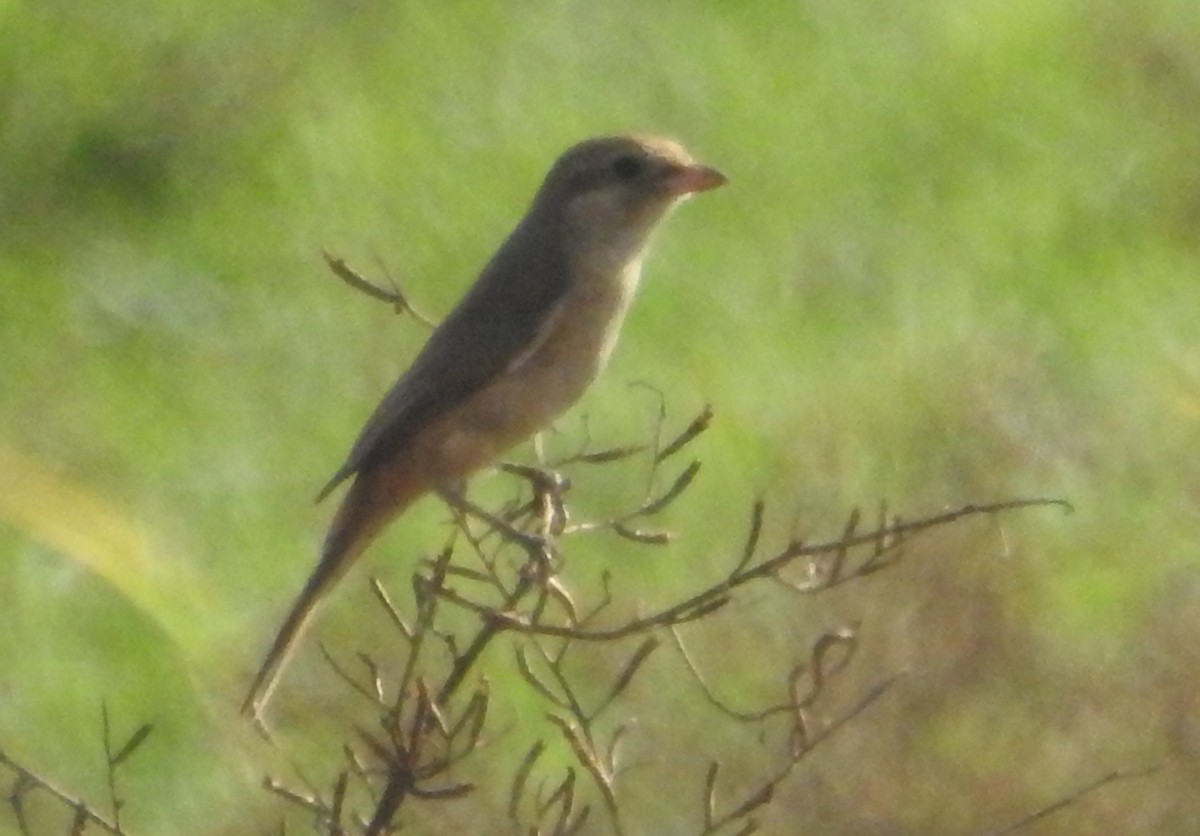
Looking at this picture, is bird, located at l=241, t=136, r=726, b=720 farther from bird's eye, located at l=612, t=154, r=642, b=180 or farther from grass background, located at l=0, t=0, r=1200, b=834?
grass background, located at l=0, t=0, r=1200, b=834

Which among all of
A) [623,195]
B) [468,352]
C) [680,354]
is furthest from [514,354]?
[680,354]

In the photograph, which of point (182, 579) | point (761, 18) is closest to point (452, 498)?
point (182, 579)

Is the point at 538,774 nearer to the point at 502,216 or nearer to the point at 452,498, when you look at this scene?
the point at 502,216

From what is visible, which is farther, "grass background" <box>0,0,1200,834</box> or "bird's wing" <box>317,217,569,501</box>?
"grass background" <box>0,0,1200,834</box>

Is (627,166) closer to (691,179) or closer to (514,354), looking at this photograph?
(691,179)

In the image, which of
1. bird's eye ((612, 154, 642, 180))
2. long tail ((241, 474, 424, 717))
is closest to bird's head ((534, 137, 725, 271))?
bird's eye ((612, 154, 642, 180))

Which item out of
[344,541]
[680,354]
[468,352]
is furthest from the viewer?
[680,354]

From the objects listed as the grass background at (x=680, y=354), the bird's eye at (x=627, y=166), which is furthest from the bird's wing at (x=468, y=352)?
the grass background at (x=680, y=354)

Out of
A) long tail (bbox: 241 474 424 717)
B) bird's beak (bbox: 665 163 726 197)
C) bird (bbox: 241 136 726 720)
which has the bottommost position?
long tail (bbox: 241 474 424 717)

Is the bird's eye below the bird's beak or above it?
above
